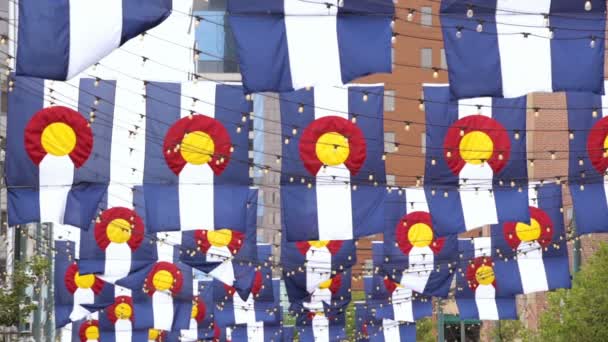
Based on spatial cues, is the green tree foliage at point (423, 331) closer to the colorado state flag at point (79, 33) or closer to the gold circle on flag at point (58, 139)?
the gold circle on flag at point (58, 139)

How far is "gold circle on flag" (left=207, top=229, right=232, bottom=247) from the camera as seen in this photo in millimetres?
40938

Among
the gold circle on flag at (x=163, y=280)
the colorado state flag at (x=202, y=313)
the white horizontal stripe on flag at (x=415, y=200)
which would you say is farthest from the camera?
the colorado state flag at (x=202, y=313)

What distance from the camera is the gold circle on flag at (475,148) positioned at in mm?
32562

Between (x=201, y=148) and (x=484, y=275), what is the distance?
15.6 meters

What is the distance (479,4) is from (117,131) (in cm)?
1158

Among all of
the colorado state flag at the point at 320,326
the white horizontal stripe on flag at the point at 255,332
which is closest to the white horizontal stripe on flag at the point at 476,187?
the colorado state flag at the point at 320,326

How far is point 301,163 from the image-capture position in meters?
31.9

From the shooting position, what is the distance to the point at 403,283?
149ft

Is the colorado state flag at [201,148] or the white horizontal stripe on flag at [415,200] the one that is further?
the white horizontal stripe on flag at [415,200]

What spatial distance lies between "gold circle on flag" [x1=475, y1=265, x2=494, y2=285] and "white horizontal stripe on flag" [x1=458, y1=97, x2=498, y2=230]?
10212 mm

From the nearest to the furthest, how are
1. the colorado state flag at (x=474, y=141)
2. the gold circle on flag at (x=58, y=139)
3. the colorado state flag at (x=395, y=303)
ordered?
the gold circle on flag at (x=58, y=139)
the colorado state flag at (x=474, y=141)
the colorado state flag at (x=395, y=303)

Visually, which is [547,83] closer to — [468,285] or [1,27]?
[468,285]

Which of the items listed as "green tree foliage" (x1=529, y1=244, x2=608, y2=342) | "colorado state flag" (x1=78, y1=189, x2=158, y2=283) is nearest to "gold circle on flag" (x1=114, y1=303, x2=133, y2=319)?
"colorado state flag" (x1=78, y1=189, x2=158, y2=283)

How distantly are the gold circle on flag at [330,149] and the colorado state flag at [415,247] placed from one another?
6.14 meters
